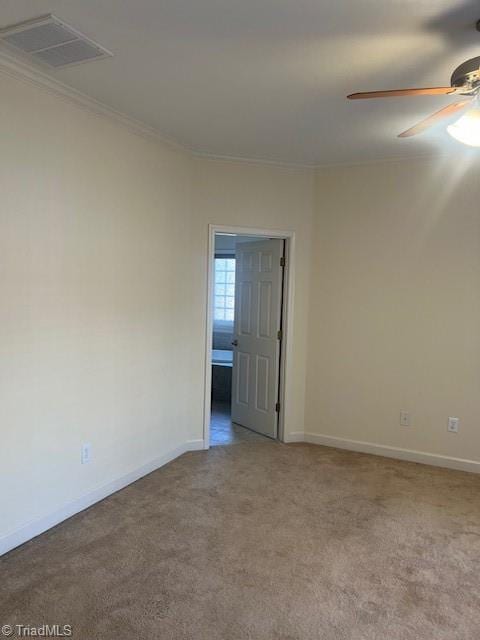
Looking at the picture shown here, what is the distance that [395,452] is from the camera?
430 cm

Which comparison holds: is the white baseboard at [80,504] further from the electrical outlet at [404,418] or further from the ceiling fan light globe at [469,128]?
the ceiling fan light globe at [469,128]

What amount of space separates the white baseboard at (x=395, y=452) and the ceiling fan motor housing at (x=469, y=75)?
3094 mm

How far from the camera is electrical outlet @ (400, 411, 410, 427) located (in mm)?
4256

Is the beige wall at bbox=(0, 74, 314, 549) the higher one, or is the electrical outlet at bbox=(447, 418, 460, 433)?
the beige wall at bbox=(0, 74, 314, 549)

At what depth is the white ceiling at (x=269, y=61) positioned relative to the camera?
199cm

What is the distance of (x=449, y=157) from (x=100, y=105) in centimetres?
282

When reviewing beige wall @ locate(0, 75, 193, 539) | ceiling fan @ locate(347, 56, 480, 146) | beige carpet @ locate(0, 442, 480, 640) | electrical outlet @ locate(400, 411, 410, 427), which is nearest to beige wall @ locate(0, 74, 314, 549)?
beige wall @ locate(0, 75, 193, 539)

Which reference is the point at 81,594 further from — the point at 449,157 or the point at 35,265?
the point at 449,157

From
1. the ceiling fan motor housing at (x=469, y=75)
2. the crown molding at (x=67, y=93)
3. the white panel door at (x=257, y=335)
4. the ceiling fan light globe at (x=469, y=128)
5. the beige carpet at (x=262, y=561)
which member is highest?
the crown molding at (x=67, y=93)

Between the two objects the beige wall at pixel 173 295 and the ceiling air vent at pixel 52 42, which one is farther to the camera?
the beige wall at pixel 173 295

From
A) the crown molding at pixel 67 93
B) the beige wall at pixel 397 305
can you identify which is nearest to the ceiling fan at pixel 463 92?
the crown molding at pixel 67 93

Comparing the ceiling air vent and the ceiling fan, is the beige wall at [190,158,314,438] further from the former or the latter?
the ceiling fan

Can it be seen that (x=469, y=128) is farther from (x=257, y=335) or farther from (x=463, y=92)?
(x=257, y=335)

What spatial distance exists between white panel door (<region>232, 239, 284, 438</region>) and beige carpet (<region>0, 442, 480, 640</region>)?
111 centimetres
